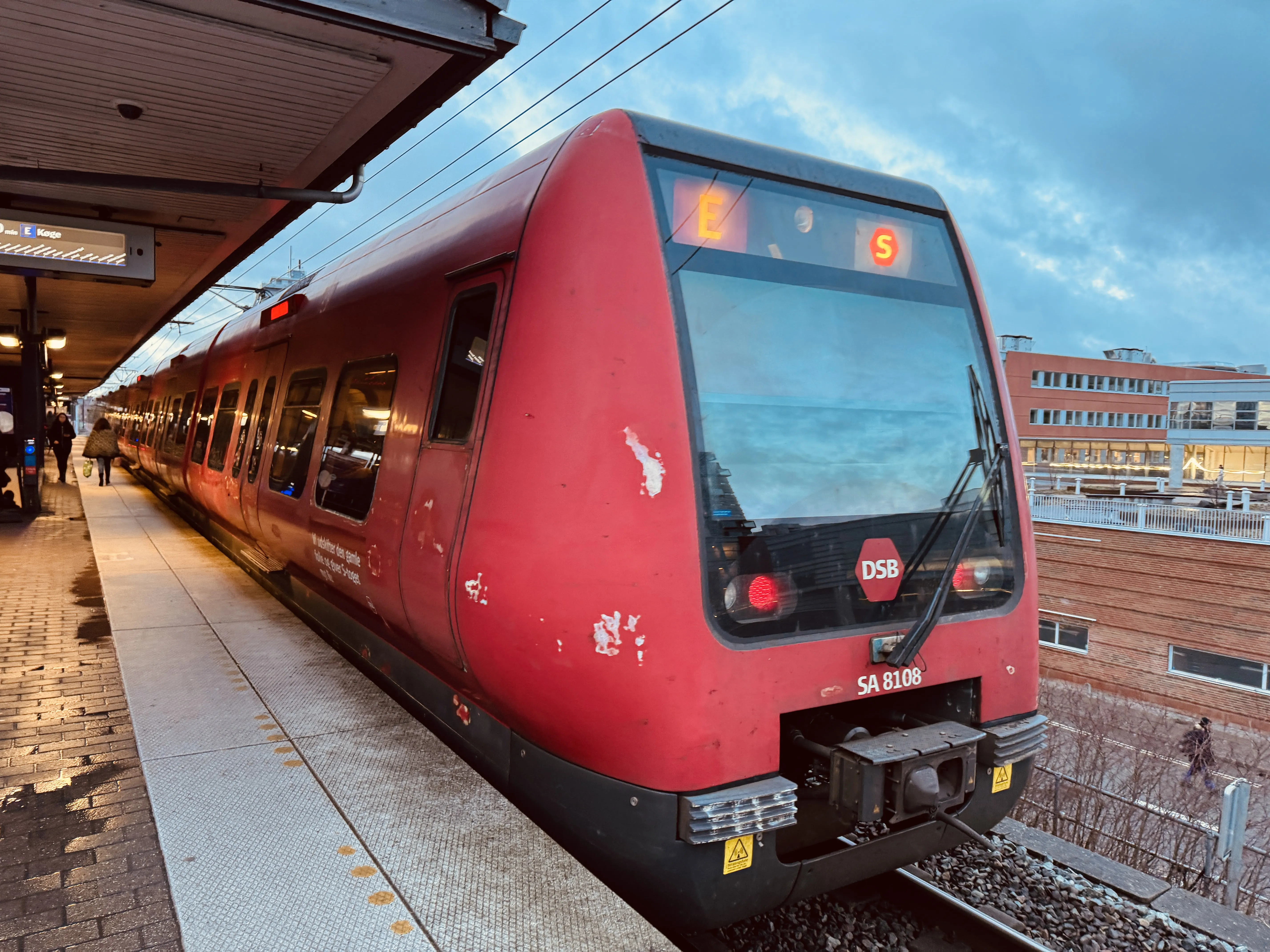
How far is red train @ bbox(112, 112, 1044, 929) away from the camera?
2.79 meters

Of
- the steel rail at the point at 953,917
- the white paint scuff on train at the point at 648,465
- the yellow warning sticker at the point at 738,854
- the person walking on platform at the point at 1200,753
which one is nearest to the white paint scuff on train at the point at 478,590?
the white paint scuff on train at the point at 648,465

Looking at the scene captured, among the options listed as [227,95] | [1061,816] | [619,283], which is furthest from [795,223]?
[1061,816]

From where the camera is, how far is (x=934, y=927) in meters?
3.60

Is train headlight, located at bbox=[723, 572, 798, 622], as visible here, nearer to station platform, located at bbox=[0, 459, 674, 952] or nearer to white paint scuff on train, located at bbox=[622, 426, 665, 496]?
white paint scuff on train, located at bbox=[622, 426, 665, 496]

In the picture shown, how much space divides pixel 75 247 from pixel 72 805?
5.03 metres

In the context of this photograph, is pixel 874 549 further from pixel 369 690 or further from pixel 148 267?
pixel 148 267

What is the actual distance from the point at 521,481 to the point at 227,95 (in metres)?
3.15

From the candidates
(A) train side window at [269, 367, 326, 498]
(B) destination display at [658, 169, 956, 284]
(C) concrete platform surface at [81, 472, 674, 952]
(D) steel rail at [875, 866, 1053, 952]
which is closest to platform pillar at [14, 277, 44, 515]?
(A) train side window at [269, 367, 326, 498]

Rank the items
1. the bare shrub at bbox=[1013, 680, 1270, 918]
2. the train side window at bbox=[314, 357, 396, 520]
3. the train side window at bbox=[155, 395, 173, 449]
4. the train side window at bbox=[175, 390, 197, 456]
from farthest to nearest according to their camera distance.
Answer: the train side window at bbox=[155, 395, 173, 449] → the train side window at bbox=[175, 390, 197, 456] → the bare shrub at bbox=[1013, 680, 1270, 918] → the train side window at bbox=[314, 357, 396, 520]

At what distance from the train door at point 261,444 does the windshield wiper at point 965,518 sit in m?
5.02

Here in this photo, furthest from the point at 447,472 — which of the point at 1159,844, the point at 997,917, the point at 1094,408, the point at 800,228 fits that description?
the point at 1094,408

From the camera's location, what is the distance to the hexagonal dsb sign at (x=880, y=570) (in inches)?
124

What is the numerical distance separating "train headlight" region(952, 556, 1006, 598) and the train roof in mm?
1548

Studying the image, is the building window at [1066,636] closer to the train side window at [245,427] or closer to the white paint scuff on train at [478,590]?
the train side window at [245,427]
